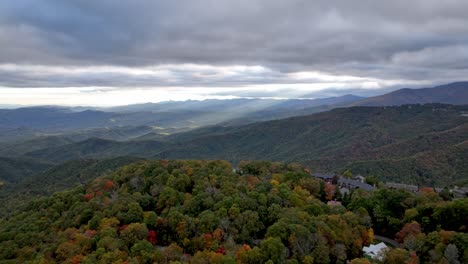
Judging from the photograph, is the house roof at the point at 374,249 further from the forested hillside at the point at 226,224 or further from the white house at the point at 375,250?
the forested hillside at the point at 226,224

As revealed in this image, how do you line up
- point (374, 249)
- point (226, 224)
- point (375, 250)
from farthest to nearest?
point (374, 249) < point (375, 250) < point (226, 224)

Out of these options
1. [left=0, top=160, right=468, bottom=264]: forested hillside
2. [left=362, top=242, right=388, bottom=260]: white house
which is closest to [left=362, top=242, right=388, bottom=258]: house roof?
[left=362, top=242, right=388, bottom=260]: white house

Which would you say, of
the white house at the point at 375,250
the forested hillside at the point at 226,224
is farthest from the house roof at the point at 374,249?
the forested hillside at the point at 226,224

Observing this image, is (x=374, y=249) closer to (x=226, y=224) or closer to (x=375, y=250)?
(x=375, y=250)

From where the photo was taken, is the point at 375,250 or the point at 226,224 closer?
the point at 226,224

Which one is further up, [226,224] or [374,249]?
[226,224]

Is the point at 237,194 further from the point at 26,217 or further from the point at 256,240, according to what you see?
the point at 26,217

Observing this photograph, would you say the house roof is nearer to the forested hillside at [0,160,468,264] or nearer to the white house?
the white house

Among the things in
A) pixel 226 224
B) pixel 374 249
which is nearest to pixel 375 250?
pixel 374 249
